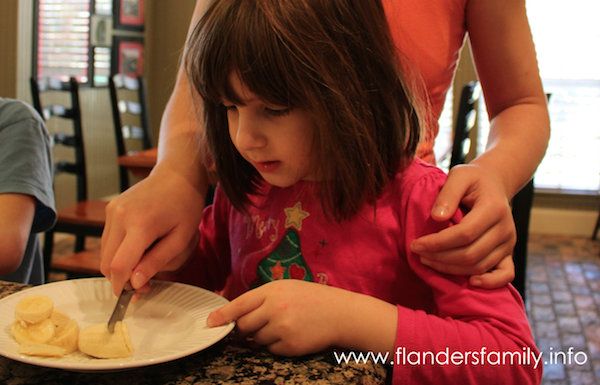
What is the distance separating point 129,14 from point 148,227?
14.5ft

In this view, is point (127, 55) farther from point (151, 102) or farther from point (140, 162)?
point (140, 162)

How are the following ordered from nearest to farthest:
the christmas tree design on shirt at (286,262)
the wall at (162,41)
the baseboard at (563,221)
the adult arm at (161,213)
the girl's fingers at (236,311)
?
the girl's fingers at (236,311), the adult arm at (161,213), the christmas tree design on shirt at (286,262), the baseboard at (563,221), the wall at (162,41)

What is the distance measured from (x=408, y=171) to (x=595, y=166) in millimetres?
4234

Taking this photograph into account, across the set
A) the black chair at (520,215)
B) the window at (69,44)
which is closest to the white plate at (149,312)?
the black chair at (520,215)

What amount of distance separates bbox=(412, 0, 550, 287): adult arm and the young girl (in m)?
0.05

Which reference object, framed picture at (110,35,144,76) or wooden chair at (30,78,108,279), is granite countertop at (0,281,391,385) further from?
framed picture at (110,35,144,76)

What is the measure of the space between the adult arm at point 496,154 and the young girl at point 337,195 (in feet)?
0.16

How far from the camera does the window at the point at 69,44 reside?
3.69 meters

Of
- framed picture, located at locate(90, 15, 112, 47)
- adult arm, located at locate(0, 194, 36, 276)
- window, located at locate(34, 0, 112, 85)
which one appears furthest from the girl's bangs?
framed picture, located at locate(90, 15, 112, 47)

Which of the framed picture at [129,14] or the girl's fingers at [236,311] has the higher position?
the framed picture at [129,14]

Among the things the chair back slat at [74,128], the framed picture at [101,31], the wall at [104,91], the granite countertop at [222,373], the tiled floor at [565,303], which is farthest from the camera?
the framed picture at [101,31]

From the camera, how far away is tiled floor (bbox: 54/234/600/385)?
2.48 metres

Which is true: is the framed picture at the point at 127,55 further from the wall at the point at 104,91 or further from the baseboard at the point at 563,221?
the baseboard at the point at 563,221

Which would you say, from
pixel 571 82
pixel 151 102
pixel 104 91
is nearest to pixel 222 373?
pixel 104 91
